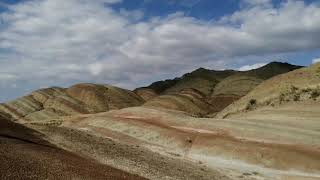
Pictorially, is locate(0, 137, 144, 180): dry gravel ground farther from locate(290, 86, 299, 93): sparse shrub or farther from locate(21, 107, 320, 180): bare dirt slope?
locate(290, 86, 299, 93): sparse shrub

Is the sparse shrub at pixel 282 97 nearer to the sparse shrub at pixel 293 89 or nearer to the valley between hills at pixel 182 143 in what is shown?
the valley between hills at pixel 182 143

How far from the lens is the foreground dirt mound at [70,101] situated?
153400 mm

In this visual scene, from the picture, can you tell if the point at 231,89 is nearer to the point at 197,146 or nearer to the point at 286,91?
the point at 286,91

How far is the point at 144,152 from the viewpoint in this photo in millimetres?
47812

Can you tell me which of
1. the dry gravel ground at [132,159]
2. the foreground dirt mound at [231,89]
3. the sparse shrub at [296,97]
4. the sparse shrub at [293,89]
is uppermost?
the foreground dirt mound at [231,89]

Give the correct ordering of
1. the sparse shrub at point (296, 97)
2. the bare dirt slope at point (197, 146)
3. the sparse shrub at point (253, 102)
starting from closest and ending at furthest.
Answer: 1. the bare dirt slope at point (197, 146)
2. the sparse shrub at point (296, 97)
3. the sparse shrub at point (253, 102)

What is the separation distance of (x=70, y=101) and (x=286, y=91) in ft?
292

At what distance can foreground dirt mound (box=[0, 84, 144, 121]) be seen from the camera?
153 m

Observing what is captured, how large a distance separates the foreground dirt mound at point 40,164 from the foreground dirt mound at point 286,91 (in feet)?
190

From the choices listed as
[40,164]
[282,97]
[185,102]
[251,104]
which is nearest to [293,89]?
[282,97]

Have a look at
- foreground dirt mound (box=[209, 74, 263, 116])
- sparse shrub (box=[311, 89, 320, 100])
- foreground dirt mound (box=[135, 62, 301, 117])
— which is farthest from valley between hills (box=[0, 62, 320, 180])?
foreground dirt mound (box=[209, 74, 263, 116])

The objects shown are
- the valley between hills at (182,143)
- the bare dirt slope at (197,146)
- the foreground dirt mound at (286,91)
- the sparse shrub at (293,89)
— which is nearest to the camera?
the valley between hills at (182,143)

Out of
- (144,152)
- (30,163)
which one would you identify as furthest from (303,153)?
(30,163)

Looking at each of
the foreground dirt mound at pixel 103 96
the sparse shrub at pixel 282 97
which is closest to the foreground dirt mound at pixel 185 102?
the foreground dirt mound at pixel 103 96
